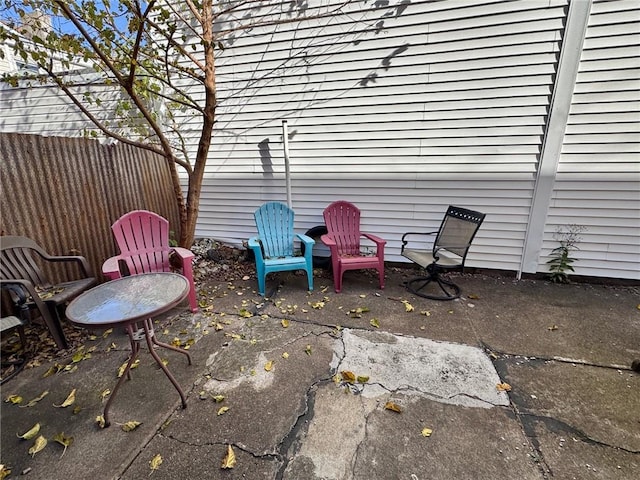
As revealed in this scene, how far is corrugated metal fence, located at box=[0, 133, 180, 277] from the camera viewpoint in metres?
2.46

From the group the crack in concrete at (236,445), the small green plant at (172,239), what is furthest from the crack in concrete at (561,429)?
the small green plant at (172,239)

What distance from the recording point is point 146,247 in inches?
118

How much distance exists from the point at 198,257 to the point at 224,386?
2604mm

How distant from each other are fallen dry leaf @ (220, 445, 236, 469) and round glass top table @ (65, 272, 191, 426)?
0.46 m

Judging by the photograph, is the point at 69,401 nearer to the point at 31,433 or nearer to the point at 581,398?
the point at 31,433

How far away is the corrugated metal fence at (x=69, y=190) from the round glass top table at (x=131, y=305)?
1.29 metres

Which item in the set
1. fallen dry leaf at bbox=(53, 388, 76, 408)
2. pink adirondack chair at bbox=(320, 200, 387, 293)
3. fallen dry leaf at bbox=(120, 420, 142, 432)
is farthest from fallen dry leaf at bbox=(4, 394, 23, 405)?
pink adirondack chair at bbox=(320, 200, 387, 293)

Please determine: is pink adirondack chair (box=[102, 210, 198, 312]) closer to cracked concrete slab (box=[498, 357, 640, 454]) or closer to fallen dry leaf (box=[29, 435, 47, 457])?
fallen dry leaf (box=[29, 435, 47, 457])

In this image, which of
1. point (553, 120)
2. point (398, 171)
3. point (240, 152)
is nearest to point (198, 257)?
point (240, 152)

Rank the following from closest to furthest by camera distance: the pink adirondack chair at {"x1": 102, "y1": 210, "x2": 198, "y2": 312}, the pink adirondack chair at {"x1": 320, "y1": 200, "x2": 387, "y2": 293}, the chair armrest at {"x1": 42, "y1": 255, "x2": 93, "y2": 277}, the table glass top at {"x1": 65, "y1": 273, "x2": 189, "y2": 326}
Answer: the table glass top at {"x1": 65, "y1": 273, "x2": 189, "y2": 326}
the chair armrest at {"x1": 42, "y1": 255, "x2": 93, "y2": 277}
the pink adirondack chair at {"x1": 102, "y1": 210, "x2": 198, "y2": 312}
the pink adirondack chair at {"x1": 320, "y1": 200, "x2": 387, "y2": 293}

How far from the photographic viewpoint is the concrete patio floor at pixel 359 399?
143 cm

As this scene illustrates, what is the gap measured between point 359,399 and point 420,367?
1.81 feet

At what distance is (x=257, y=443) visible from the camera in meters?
1.54

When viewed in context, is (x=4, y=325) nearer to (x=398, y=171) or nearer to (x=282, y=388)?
(x=282, y=388)
